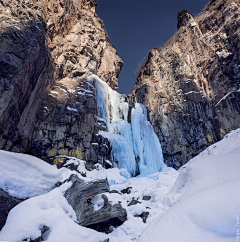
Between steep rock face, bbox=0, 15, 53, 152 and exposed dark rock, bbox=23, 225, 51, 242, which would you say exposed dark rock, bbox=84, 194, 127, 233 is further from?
steep rock face, bbox=0, 15, 53, 152

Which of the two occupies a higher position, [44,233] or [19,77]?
[19,77]

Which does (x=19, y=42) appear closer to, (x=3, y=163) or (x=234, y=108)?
(x=3, y=163)

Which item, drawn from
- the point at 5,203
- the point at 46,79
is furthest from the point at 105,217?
the point at 46,79

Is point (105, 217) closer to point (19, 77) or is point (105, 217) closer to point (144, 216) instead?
point (144, 216)

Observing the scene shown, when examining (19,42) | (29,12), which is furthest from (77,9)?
(19,42)

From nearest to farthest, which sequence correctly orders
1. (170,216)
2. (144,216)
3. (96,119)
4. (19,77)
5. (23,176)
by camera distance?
(170,216), (23,176), (144,216), (19,77), (96,119)

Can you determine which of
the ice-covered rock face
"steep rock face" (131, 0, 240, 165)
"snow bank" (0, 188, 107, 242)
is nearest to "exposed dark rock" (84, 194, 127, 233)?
"snow bank" (0, 188, 107, 242)

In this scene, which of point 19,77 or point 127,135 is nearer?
point 19,77

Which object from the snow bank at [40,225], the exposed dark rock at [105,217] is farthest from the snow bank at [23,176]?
the exposed dark rock at [105,217]

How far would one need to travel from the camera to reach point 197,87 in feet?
52.6

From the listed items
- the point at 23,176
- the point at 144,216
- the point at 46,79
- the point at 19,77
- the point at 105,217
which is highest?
the point at 46,79

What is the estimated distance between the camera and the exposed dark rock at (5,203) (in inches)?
92.3

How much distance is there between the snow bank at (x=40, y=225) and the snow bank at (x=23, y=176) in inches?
17.0

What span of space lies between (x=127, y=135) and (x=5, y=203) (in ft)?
35.2
